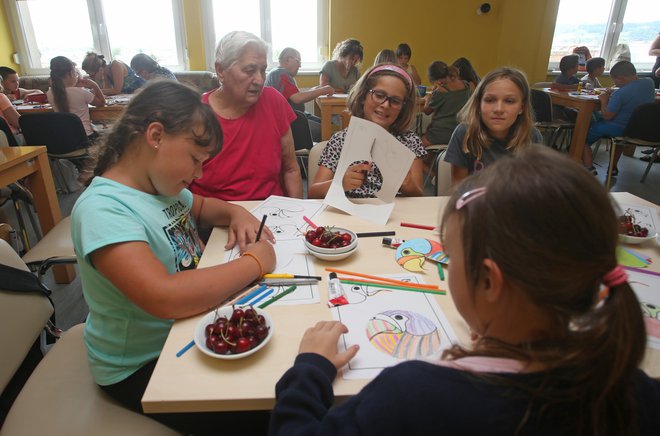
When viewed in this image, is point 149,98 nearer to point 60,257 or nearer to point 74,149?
point 60,257

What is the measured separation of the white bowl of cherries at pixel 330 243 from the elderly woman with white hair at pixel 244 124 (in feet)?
2.38

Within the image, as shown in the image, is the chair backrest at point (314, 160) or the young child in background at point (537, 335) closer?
the young child in background at point (537, 335)

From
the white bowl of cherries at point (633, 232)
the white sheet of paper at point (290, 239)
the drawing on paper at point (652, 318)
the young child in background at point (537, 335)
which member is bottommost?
the white sheet of paper at point (290, 239)

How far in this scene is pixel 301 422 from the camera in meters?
0.58

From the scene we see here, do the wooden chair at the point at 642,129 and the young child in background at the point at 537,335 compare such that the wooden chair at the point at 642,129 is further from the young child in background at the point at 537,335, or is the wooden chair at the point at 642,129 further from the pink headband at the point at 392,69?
the young child in background at the point at 537,335

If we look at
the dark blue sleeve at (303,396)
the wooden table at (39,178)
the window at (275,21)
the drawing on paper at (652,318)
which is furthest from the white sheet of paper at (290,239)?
the window at (275,21)

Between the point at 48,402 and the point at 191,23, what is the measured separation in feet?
19.9

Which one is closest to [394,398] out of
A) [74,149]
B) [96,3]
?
[74,149]

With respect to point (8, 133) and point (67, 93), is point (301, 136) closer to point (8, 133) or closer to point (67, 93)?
point (8, 133)

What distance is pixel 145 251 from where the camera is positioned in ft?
2.69

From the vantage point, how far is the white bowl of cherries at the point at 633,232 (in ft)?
3.70

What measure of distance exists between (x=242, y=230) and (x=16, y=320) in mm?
597

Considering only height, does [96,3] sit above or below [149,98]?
above

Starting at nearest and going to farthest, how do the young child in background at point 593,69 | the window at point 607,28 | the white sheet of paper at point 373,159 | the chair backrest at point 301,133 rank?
the white sheet of paper at point 373,159
the chair backrest at point 301,133
the young child in background at point 593,69
the window at point 607,28
